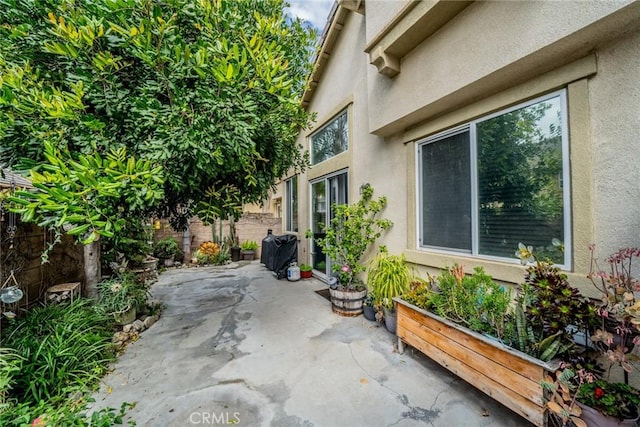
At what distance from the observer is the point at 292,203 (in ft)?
30.2

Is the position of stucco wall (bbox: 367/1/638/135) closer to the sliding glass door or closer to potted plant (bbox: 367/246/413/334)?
potted plant (bbox: 367/246/413/334)

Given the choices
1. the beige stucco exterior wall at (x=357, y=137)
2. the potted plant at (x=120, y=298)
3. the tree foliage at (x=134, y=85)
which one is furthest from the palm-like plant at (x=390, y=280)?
the potted plant at (x=120, y=298)

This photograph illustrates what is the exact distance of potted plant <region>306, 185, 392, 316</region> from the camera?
175 inches

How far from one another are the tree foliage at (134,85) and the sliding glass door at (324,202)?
328 centimetres

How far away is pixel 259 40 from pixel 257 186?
179cm

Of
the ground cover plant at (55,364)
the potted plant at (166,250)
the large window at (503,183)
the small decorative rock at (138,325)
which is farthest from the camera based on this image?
the potted plant at (166,250)

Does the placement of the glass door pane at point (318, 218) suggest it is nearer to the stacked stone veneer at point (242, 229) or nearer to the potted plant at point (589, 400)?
the stacked stone veneer at point (242, 229)

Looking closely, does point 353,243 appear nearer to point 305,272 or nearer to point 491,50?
point 305,272

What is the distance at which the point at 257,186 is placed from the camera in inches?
144

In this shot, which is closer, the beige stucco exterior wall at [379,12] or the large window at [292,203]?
the beige stucco exterior wall at [379,12]

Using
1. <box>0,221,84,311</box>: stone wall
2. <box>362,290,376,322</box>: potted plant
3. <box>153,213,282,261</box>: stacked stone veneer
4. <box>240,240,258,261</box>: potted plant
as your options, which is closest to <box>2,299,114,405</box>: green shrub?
<box>0,221,84,311</box>: stone wall

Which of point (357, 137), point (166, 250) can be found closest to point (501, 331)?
point (357, 137)

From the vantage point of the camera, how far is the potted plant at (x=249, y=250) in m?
10.7

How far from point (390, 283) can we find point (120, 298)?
166 inches
